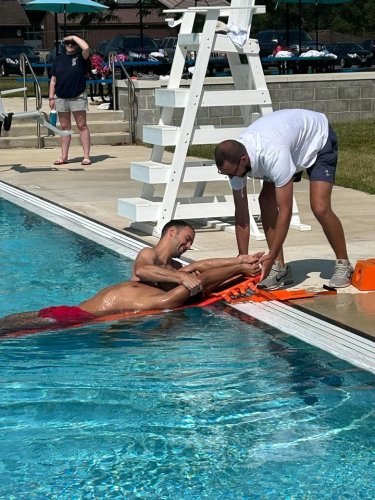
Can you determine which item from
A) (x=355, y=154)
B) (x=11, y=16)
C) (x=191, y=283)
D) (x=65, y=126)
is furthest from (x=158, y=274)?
(x=11, y=16)

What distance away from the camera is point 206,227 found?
10.5m

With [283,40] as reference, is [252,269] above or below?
below

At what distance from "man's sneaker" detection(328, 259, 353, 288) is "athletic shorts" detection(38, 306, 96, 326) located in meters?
1.77

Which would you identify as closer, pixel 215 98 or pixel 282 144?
pixel 282 144

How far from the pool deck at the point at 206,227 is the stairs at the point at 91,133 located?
38cm

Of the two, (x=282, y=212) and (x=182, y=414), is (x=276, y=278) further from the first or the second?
(x=182, y=414)

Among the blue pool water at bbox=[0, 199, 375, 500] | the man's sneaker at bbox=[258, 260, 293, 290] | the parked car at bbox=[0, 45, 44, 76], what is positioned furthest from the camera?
the parked car at bbox=[0, 45, 44, 76]

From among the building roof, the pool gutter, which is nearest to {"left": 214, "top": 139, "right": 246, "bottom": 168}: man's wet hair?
the pool gutter

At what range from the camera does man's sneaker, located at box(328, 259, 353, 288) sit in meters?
7.62

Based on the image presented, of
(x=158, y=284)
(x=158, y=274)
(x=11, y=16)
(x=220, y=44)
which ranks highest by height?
(x=11, y=16)

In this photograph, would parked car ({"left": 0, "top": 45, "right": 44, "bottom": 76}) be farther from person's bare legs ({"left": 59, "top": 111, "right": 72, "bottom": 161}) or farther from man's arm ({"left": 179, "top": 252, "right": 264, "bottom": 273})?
man's arm ({"left": 179, "top": 252, "right": 264, "bottom": 273})

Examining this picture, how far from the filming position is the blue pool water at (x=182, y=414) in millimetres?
4645

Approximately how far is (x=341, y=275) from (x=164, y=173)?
8.46 feet

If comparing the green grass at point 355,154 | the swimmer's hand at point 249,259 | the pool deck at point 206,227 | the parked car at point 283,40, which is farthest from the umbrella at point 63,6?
the swimmer's hand at point 249,259
